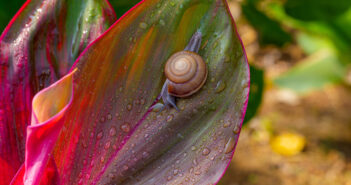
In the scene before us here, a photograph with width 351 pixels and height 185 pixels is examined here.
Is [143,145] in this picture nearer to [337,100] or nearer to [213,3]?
[213,3]

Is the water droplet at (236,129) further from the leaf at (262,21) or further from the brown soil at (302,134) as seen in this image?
the brown soil at (302,134)

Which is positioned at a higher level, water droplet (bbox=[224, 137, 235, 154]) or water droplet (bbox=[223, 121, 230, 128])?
water droplet (bbox=[223, 121, 230, 128])

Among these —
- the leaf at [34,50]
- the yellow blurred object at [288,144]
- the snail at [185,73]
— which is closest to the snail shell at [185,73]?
the snail at [185,73]

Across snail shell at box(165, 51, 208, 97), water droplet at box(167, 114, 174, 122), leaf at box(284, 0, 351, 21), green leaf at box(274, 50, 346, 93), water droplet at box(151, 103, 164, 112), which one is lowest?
green leaf at box(274, 50, 346, 93)

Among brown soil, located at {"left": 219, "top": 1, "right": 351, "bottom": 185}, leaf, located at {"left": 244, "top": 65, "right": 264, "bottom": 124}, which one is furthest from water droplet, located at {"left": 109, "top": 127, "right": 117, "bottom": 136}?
brown soil, located at {"left": 219, "top": 1, "right": 351, "bottom": 185}

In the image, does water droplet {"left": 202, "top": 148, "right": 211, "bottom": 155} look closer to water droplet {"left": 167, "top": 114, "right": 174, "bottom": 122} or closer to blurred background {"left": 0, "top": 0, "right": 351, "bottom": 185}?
water droplet {"left": 167, "top": 114, "right": 174, "bottom": 122}
